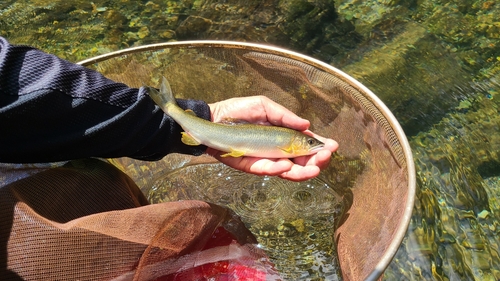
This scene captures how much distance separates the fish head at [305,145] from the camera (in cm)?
269

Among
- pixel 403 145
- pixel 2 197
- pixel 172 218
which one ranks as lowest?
pixel 172 218

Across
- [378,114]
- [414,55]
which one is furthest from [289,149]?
[414,55]

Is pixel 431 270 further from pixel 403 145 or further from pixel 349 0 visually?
pixel 349 0

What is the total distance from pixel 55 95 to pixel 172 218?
79 centimetres

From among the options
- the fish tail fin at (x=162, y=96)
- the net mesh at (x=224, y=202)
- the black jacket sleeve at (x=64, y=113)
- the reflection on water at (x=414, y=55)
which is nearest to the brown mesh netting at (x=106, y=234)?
the net mesh at (x=224, y=202)

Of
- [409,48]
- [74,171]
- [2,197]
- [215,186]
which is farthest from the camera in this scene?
[409,48]

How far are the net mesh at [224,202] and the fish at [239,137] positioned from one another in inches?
13.1

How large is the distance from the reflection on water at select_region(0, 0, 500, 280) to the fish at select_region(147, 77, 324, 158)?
629 millimetres

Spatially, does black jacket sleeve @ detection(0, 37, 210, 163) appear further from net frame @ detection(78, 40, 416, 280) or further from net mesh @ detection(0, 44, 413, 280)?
net frame @ detection(78, 40, 416, 280)

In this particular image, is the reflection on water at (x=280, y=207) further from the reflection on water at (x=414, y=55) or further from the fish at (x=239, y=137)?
the fish at (x=239, y=137)

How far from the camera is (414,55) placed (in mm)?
4445

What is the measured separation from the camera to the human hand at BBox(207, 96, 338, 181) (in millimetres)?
2658

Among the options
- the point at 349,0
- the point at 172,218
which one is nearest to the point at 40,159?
the point at 172,218

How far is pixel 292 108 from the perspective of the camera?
3219 mm
